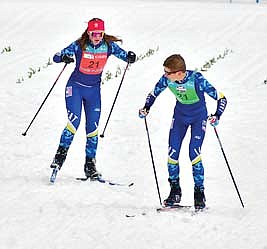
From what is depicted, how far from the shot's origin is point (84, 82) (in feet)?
23.9

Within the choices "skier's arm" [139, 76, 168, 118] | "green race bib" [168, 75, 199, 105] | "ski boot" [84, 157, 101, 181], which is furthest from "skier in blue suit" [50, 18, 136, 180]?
"green race bib" [168, 75, 199, 105]

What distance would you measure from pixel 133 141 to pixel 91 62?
238cm

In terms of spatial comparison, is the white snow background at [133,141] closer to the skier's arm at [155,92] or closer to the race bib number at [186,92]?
the skier's arm at [155,92]

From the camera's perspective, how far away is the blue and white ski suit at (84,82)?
7.20 meters

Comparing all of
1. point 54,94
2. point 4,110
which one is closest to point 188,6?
point 54,94

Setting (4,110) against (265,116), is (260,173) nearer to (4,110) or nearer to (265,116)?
(265,116)

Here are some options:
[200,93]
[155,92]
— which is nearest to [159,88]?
[155,92]

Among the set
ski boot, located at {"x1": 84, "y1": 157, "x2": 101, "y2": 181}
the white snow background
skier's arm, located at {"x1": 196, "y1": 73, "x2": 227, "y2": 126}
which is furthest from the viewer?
ski boot, located at {"x1": 84, "y1": 157, "x2": 101, "y2": 181}

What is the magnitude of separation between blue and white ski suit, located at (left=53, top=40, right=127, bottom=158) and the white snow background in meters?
0.82

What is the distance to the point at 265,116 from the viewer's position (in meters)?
10.3

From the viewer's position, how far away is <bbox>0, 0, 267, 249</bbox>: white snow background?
232 inches

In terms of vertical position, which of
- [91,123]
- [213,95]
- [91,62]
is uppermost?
[91,62]

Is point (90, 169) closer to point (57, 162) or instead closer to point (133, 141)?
point (57, 162)

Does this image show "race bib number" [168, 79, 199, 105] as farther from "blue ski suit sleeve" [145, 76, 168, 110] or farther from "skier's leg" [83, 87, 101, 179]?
"skier's leg" [83, 87, 101, 179]
